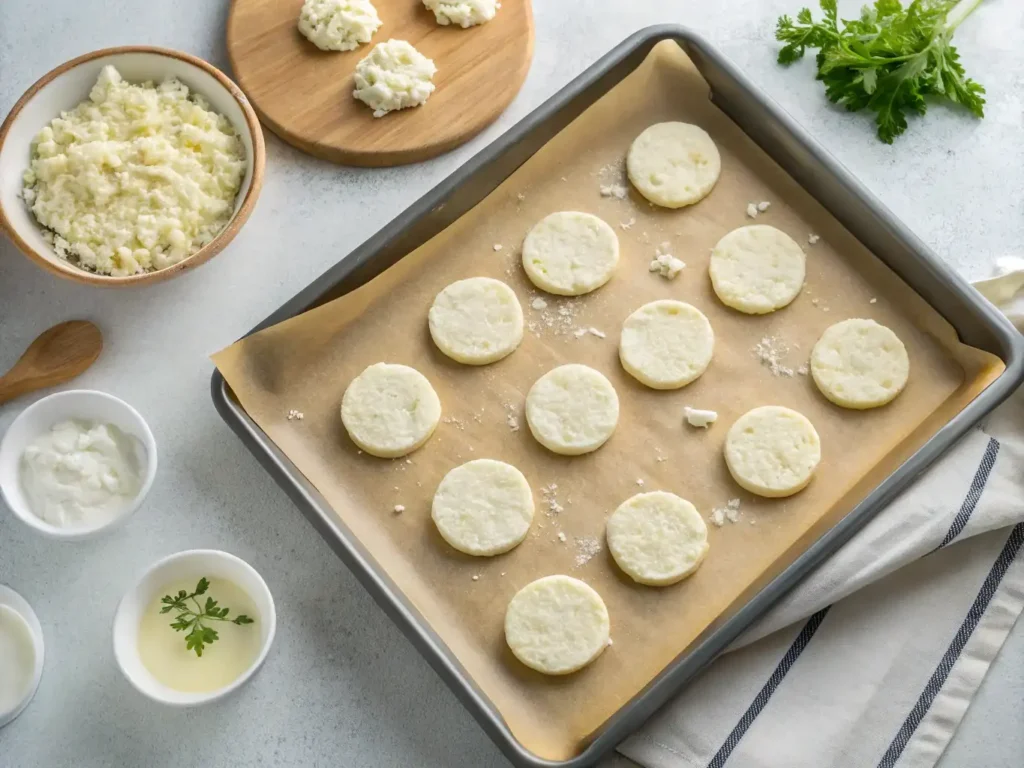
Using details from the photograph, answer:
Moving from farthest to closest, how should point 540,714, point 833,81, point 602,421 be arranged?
point 833,81
point 602,421
point 540,714

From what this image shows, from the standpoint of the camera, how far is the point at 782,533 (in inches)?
86.5

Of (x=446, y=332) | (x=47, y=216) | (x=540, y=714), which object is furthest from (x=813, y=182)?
(x=47, y=216)

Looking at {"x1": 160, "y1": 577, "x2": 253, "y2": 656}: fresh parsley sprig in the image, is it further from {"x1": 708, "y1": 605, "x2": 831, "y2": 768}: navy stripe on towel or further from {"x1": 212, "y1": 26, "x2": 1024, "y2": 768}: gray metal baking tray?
{"x1": 708, "y1": 605, "x2": 831, "y2": 768}: navy stripe on towel

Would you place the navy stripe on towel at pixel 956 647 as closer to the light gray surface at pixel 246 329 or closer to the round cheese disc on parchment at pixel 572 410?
the light gray surface at pixel 246 329

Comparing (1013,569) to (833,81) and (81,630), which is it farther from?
(81,630)

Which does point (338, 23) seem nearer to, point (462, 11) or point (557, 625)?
point (462, 11)

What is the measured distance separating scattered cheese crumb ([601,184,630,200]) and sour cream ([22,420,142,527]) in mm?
1199

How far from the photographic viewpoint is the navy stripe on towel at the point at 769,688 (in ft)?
7.00

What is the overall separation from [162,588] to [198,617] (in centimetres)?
11

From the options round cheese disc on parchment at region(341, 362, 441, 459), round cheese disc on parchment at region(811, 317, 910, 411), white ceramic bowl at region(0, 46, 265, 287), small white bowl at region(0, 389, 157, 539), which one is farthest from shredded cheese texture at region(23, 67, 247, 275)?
round cheese disc on parchment at region(811, 317, 910, 411)

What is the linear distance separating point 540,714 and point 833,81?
1.66 m

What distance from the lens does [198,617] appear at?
2.13m

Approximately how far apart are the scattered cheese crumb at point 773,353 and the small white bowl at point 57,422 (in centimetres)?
132

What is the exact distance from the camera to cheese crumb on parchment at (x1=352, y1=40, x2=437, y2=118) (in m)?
2.50
